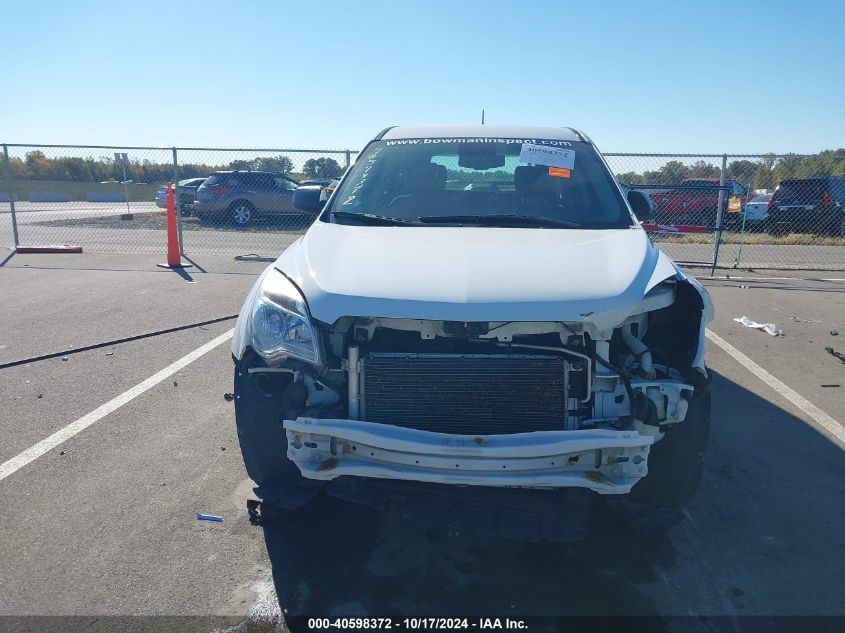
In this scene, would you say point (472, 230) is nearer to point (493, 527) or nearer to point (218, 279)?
point (493, 527)

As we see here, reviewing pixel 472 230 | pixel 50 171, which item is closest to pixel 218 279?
pixel 472 230

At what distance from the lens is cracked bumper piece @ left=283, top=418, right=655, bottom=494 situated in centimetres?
256

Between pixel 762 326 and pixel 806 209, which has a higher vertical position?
pixel 806 209

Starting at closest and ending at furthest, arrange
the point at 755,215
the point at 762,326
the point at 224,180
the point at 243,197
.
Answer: the point at 762,326
the point at 243,197
the point at 224,180
the point at 755,215

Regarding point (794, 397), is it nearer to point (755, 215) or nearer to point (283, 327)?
point (283, 327)

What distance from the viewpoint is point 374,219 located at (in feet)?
12.5

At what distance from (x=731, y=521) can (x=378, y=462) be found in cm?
189

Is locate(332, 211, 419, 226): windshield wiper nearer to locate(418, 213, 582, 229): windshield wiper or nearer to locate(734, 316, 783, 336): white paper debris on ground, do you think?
locate(418, 213, 582, 229): windshield wiper

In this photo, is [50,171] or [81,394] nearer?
[81,394]

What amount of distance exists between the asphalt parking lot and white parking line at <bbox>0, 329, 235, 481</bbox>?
0.02 metres

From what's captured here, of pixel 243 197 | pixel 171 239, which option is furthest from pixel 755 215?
pixel 171 239

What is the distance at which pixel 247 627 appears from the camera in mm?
2529

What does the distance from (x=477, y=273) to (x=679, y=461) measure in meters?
1.27

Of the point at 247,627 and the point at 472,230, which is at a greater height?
the point at 472,230
